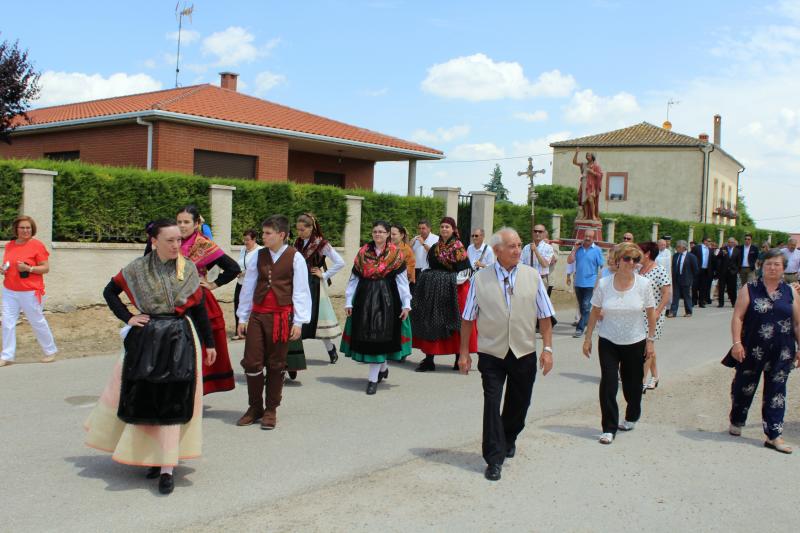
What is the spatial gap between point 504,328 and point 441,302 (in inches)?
170

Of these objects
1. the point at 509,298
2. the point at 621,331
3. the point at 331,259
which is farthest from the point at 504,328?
the point at 331,259

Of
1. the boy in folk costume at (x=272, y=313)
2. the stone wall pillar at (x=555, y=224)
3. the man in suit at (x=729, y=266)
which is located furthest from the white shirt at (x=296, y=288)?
the stone wall pillar at (x=555, y=224)

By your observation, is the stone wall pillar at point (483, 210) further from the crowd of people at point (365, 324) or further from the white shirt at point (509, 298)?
the white shirt at point (509, 298)

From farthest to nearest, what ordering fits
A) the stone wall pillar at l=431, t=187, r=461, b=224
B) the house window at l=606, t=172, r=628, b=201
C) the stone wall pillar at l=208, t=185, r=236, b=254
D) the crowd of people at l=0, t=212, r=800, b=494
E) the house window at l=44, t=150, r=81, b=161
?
1. the house window at l=606, t=172, r=628, b=201
2. the house window at l=44, t=150, r=81, b=161
3. the stone wall pillar at l=431, t=187, r=461, b=224
4. the stone wall pillar at l=208, t=185, r=236, b=254
5. the crowd of people at l=0, t=212, r=800, b=494

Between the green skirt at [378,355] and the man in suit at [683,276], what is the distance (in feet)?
38.5

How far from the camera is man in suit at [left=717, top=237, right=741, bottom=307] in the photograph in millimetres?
22344

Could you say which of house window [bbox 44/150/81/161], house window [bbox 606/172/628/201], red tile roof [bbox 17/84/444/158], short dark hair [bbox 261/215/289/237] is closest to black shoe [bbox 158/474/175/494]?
short dark hair [bbox 261/215/289/237]

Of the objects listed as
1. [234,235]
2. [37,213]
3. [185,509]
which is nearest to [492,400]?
[185,509]

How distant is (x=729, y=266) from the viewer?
22.6 metres

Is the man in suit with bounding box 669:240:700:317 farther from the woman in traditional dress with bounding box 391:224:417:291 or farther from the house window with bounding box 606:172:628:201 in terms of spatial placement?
the house window with bounding box 606:172:628:201

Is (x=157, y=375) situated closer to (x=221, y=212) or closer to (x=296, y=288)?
(x=296, y=288)

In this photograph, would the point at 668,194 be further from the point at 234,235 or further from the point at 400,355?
the point at 400,355

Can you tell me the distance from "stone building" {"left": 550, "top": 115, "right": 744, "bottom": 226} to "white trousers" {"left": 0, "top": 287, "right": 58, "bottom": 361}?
43.3 m

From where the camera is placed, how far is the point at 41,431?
658cm
